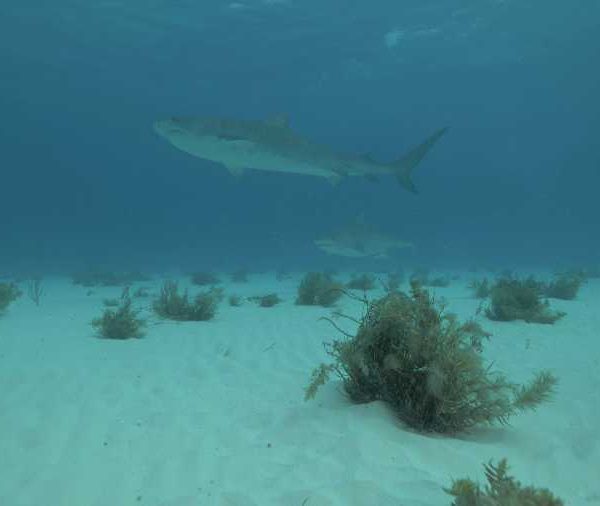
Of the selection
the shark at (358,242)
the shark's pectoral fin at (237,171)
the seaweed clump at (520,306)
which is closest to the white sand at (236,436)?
the seaweed clump at (520,306)

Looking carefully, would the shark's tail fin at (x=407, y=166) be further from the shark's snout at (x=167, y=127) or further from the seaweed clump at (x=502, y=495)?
the seaweed clump at (x=502, y=495)

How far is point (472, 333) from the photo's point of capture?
13.4ft

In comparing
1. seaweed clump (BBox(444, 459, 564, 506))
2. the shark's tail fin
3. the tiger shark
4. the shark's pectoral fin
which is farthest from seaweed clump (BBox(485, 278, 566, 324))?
seaweed clump (BBox(444, 459, 564, 506))

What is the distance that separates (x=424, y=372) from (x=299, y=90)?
54.1 meters

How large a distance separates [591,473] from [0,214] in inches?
5480

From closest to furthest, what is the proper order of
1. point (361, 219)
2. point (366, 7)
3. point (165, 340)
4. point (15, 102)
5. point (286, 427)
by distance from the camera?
1. point (286, 427)
2. point (165, 340)
3. point (361, 219)
4. point (366, 7)
5. point (15, 102)

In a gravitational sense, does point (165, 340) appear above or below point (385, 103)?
below

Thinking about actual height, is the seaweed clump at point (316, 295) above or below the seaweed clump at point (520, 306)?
below

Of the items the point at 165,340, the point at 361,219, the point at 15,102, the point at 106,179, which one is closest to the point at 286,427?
the point at 165,340

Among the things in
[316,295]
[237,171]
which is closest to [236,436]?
[316,295]

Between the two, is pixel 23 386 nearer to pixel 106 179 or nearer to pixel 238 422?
pixel 238 422

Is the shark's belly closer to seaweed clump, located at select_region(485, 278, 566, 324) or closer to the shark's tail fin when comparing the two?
the shark's tail fin

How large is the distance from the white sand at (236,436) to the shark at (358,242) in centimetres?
867

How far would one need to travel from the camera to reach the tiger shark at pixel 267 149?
396 inches
